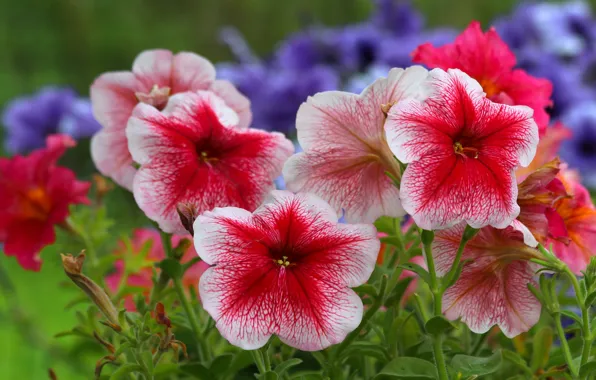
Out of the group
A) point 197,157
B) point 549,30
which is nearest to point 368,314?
point 197,157

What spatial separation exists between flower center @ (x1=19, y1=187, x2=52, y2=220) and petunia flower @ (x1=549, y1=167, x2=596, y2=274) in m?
0.30

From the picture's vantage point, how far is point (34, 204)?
1.65 feet

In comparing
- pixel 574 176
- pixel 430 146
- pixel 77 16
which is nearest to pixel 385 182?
pixel 430 146

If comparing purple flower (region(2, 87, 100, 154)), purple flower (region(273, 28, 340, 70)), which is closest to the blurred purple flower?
purple flower (region(273, 28, 340, 70))

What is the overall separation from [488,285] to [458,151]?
0.07 m

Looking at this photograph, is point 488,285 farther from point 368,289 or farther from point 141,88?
point 141,88

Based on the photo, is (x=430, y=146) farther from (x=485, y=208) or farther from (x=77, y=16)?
(x=77, y=16)

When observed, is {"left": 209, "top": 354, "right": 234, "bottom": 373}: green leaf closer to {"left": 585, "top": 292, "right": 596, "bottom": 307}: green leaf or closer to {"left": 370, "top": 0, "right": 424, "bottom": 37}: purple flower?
{"left": 585, "top": 292, "right": 596, "bottom": 307}: green leaf

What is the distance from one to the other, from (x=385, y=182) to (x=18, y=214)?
0.80 ft

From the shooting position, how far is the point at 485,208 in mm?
338

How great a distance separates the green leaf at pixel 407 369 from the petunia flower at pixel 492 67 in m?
0.14

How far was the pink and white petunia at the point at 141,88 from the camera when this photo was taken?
45cm

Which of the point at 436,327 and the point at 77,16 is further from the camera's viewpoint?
the point at 77,16

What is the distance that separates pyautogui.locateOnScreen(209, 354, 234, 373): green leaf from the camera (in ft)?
1.29
